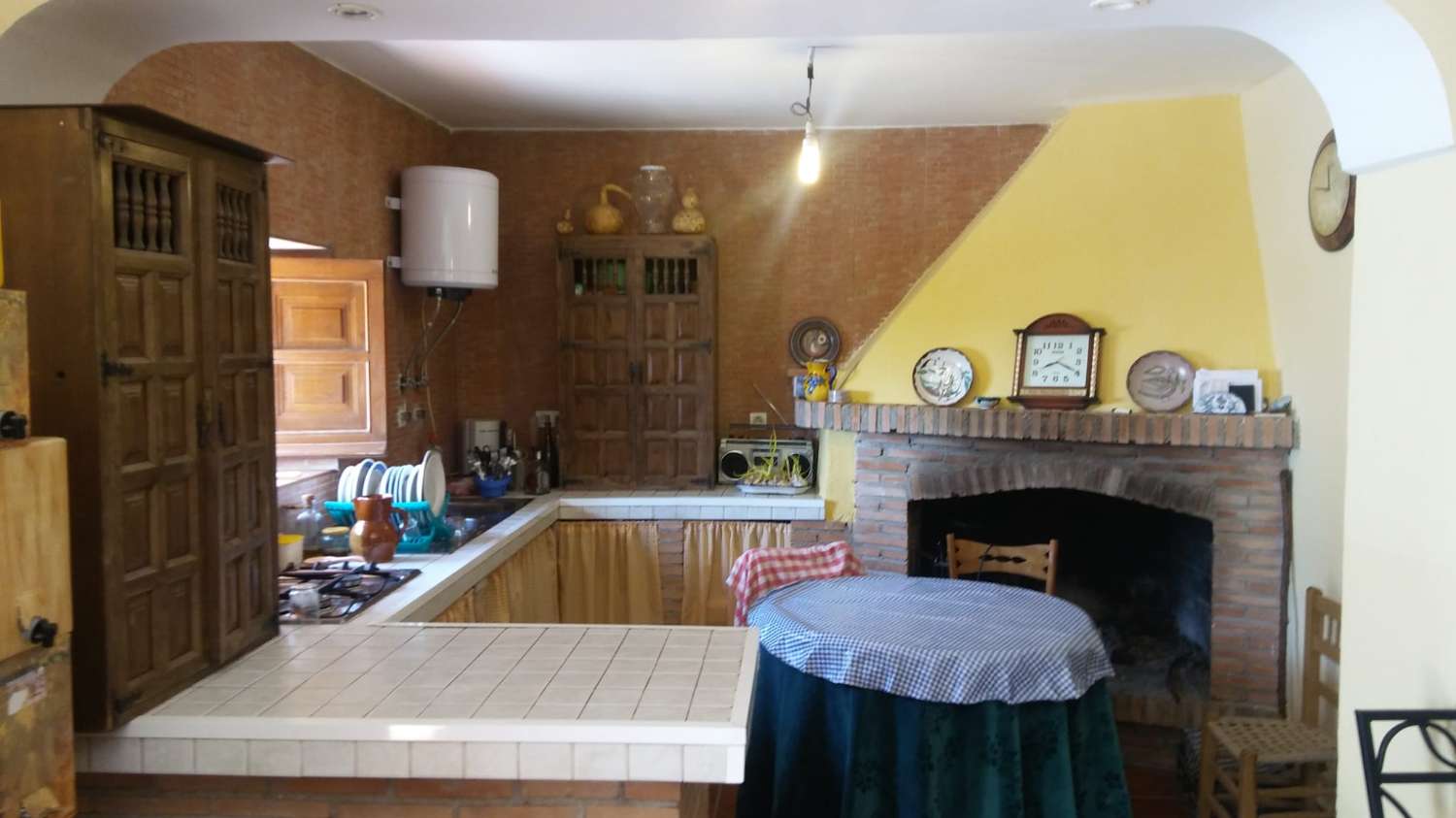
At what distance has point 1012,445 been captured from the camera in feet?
13.9

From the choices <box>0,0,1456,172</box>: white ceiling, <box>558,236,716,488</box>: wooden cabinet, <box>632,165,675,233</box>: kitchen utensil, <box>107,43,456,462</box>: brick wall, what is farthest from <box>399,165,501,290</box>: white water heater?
<box>0,0,1456,172</box>: white ceiling

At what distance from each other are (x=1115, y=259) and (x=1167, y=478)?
0.92 metres

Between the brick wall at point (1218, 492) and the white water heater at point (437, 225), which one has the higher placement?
the white water heater at point (437, 225)

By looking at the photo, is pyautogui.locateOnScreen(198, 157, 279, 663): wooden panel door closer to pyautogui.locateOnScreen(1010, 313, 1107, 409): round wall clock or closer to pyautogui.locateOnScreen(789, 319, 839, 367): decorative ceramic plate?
pyautogui.locateOnScreen(1010, 313, 1107, 409): round wall clock

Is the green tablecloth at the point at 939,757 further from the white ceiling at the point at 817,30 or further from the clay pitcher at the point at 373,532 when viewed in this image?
the white ceiling at the point at 817,30

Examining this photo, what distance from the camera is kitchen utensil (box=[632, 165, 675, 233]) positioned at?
191 inches

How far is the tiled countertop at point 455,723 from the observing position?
169cm

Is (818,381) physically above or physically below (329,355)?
below

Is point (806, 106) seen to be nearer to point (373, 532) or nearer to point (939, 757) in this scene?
point (373, 532)

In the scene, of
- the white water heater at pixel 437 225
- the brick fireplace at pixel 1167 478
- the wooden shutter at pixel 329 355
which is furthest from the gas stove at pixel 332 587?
the brick fireplace at pixel 1167 478

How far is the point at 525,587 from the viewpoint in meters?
4.02

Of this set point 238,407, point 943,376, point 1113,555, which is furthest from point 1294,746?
point 238,407

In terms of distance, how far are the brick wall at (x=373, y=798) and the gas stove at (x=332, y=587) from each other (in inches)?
23.0

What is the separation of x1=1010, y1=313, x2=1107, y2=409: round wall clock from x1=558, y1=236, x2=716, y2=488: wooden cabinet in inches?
57.2
